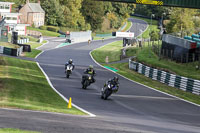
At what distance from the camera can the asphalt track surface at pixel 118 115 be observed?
13922 mm

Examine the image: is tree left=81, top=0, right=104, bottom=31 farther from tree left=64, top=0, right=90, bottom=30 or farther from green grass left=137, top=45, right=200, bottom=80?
green grass left=137, top=45, right=200, bottom=80

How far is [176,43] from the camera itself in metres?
51.1

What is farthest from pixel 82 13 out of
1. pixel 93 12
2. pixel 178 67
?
pixel 178 67

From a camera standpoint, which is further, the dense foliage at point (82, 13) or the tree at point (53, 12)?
the dense foliage at point (82, 13)

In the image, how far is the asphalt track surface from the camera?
13.9m

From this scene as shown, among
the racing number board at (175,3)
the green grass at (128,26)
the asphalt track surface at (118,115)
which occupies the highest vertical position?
the racing number board at (175,3)

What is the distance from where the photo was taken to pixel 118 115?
19312mm

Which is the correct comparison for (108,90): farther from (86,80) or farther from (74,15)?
(74,15)

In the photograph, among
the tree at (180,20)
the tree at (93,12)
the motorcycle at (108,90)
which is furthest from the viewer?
the tree at (93,12)

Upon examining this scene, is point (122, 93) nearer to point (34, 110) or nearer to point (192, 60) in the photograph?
point (34, 110)

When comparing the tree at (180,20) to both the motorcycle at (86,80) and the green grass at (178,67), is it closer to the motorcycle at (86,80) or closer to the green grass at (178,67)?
the green grass at (178,67)

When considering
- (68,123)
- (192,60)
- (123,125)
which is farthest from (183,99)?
(192,60)

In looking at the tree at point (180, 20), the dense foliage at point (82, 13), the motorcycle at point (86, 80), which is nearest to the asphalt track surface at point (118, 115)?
the motorcycle at point (86, 80)

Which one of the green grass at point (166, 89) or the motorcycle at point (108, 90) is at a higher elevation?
the motorcycle at point (108, 90)
